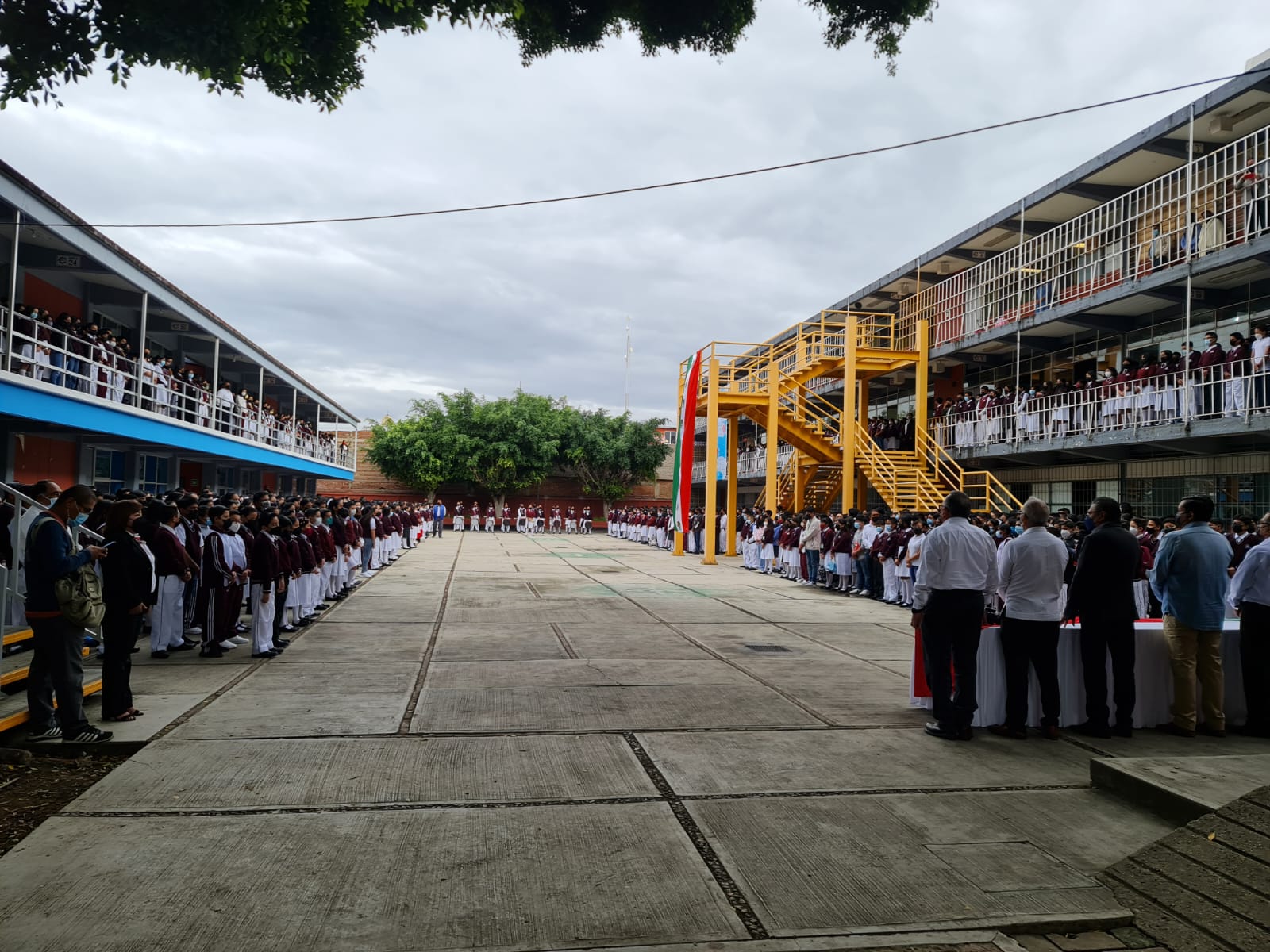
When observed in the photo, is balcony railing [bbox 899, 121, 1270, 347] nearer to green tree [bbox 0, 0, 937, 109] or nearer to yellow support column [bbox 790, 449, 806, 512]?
yellow support column [bbox 790, 449, 806, 512]

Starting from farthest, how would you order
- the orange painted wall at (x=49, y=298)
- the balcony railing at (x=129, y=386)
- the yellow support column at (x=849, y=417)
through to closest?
the yellow support column at (x=849, y=417), the orange painted wall at (x=49, y=298), the balcony railing at (x=129, y=386)

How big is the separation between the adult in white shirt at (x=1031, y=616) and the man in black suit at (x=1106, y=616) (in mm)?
268

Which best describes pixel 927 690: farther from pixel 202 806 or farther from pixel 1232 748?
pixel 202 806

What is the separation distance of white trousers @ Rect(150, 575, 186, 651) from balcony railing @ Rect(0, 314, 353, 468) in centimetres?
607

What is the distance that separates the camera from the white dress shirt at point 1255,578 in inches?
249

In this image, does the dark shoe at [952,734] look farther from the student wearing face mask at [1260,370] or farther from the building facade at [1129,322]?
the student wearing face mask at [1260,370]

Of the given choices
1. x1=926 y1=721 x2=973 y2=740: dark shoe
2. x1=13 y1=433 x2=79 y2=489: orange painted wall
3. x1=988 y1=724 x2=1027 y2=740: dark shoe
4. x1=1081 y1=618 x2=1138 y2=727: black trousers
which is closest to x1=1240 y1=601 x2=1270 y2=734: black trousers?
x1=1081 y1=618 x2=1138 y2=727: black trousers

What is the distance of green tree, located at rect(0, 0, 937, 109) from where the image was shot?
733 centimetres

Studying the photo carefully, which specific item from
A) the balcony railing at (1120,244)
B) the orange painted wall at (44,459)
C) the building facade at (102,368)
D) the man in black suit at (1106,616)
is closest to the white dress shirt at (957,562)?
→ the man in black suit at (1106,616)

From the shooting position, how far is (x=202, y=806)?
4.61 metres

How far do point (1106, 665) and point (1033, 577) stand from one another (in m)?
1.07

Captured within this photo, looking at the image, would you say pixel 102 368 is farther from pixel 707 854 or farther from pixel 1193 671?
pixel 1193 671

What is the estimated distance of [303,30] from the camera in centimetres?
844

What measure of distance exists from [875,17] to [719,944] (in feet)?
31.9
